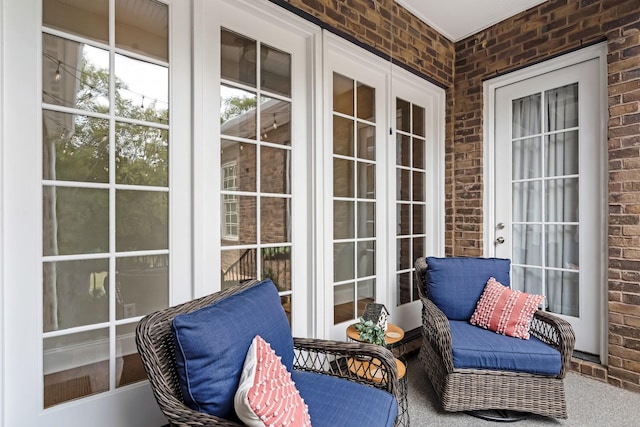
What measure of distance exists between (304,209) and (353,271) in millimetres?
733

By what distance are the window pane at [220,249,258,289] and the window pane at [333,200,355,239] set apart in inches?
28.6

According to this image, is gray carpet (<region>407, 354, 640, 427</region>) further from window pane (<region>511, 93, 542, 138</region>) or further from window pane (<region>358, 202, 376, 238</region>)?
window pane (<region>511, 93, 542, 138</region>)

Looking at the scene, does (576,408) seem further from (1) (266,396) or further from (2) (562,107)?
(2) (562,107)

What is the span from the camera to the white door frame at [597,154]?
243cm

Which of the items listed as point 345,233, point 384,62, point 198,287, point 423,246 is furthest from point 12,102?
point 423,246

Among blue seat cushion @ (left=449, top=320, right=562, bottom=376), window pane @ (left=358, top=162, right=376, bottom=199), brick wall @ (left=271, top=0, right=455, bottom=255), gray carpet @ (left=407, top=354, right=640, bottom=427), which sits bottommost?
gray carpet @ (left=407, top=354, right=640, bottom=427)

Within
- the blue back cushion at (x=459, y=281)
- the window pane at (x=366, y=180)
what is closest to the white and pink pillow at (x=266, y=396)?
the blue back cushion at (x=459, y=281)

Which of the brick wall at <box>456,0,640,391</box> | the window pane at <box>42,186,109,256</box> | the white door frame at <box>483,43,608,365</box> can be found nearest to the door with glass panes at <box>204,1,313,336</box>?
the window pane at <box>42,186,109,256</box>

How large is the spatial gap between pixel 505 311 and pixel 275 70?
222 centimetres

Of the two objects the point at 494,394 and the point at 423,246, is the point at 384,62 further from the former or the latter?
the point at 494,394

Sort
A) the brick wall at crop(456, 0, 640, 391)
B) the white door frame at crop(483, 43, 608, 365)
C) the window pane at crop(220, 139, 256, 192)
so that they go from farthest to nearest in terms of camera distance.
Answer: the white door frame at crop(483, 43, 608, 365)
the brick wall at crop(456, 0, 640, 391)
the window pane at crop(220, 139, 256, 192)

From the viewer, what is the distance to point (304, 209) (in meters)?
2.25

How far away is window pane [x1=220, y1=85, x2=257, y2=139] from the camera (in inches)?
75.2

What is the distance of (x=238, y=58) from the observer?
198cm
